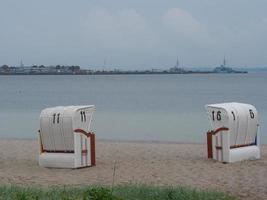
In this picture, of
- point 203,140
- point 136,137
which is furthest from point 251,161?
point 136,137

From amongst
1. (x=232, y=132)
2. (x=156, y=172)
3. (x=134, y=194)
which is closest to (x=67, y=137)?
(x=156, y=172)

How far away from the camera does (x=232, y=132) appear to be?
13.7 meters

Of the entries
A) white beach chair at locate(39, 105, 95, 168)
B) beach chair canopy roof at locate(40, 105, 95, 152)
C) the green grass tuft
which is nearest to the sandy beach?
white beach chair at locate(39, 105, 95, 168)

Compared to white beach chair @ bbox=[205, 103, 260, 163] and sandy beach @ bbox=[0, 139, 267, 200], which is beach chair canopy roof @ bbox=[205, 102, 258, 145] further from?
sandy beach @ bbox=[0, 139, 267, 200]

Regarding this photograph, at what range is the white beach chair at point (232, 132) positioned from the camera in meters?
13.7

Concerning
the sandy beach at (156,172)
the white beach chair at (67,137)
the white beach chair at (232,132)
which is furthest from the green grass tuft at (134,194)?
the white beach chair at (232,132)

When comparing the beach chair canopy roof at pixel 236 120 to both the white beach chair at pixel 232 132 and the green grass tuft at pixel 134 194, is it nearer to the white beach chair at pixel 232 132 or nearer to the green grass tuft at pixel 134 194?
the white beach chair at pixel 232 132

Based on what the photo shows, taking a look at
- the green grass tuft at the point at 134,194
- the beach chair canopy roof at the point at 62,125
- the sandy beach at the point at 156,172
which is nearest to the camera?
the green grass tuft at the point at 134,194

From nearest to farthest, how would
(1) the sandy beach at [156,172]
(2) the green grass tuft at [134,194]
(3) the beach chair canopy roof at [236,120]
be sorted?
(2) the green grass tuft at [134,194] → (1) the sandy beach at [156,172] → (3) the beach chair canopy roof at [236,120]

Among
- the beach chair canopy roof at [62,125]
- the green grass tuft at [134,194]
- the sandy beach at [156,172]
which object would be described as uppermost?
the beach chair canopy roof at [62,125]

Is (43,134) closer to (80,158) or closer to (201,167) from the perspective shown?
(80,158)

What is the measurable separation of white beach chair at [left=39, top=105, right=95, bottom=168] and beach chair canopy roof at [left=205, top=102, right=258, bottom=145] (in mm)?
2605

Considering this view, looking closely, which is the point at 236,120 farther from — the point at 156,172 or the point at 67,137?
the point at 67,137

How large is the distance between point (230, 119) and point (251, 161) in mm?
1158
